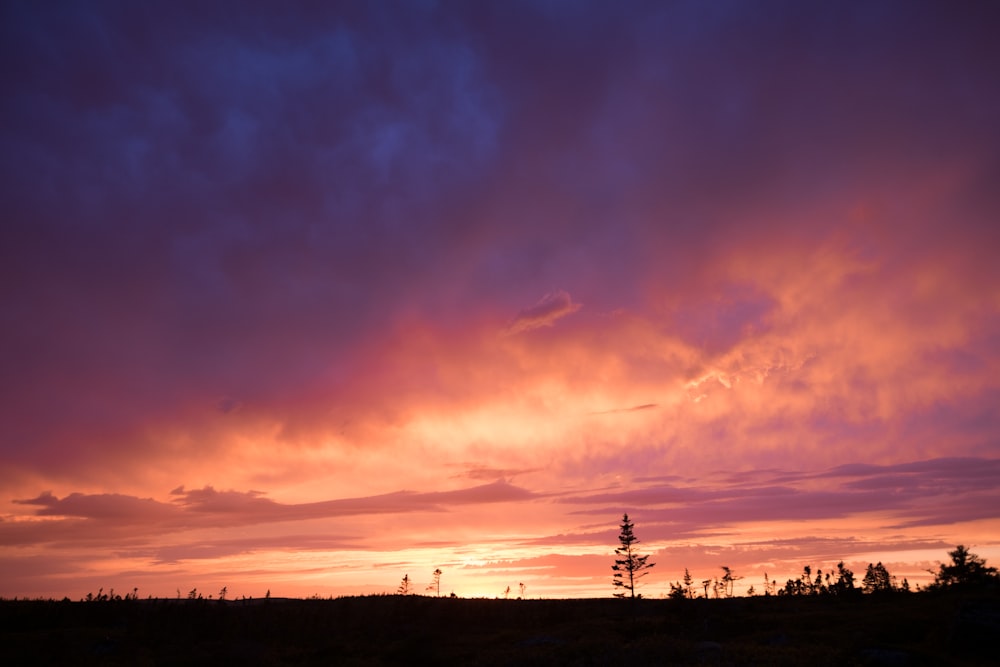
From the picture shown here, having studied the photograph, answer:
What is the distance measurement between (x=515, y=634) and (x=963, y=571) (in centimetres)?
7392

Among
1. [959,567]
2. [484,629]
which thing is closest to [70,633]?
[484,629]

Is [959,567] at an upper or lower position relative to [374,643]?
upper

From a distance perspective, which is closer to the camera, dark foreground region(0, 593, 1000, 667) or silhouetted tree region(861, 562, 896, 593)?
dark foreground region(0, 593, 1000, 667)

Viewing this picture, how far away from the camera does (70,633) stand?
61969 millimetres

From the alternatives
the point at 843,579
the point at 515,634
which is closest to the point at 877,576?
the point at 843,579

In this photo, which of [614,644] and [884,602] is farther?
[884,602]

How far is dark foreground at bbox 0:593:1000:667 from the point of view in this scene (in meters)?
41.0

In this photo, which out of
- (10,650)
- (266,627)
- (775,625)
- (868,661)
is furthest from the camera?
(266,627)

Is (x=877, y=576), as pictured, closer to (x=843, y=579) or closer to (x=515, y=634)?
(x=843, y=579)

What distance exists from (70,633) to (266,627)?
69.6 ft

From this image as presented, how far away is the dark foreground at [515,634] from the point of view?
1614 inches

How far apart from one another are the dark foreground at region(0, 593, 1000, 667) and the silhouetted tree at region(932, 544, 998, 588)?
13.7m

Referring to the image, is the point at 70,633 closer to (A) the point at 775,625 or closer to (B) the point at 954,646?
(A) the point at 775,625

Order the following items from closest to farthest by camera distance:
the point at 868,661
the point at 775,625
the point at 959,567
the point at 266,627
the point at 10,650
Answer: the point at 868,661
the point at 10,650
the point at 775,625
the point at 266,627
the point at 959,567
